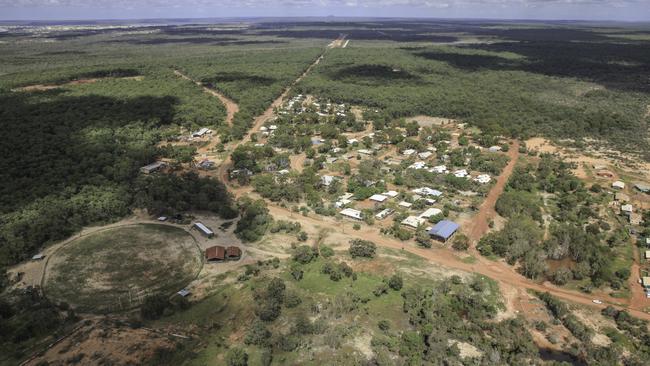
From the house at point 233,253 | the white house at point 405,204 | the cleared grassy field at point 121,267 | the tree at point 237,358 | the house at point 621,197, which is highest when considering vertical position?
the white house at point 405,204

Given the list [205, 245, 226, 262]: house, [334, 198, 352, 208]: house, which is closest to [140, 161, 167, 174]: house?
[205, 245, 226, 262]: house

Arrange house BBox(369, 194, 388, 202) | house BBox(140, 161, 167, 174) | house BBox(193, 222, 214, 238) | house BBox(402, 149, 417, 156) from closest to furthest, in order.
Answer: house BBox(193, 222, 214, 238) → house BBox(369, 194, 388, 202) → house BBox(140, 161, 167, 174) → house BBox(402, 149, 417, 156)

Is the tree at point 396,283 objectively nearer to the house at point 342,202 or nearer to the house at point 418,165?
the house at point 342,202

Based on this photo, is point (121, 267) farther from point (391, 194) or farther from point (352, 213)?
point (391, 194)

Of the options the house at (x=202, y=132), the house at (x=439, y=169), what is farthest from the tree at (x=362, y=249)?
the house at (x=202, y=132)

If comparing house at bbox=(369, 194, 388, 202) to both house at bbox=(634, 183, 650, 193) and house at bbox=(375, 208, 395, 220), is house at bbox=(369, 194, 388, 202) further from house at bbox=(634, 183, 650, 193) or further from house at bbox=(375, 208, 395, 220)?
house at bbox=(634, 183, 650, 193)

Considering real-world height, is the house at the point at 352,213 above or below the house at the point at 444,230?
below

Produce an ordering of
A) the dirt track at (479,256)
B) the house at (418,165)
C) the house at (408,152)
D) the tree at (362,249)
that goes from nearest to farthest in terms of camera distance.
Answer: the dirt track at (479,256)
the tree at (362,249)
the house at (418,165)
the house at (408,152)

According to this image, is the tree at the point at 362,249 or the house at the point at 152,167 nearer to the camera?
the tree at the point at 362,249
